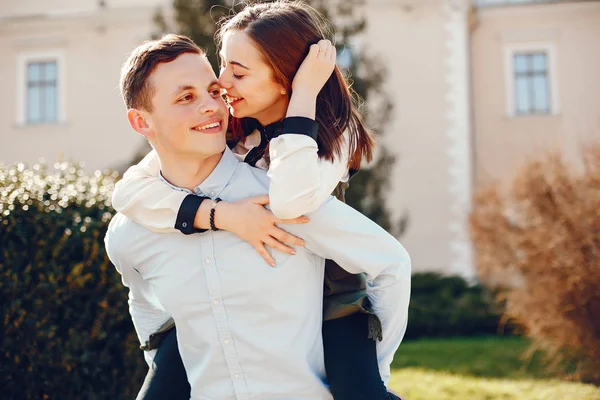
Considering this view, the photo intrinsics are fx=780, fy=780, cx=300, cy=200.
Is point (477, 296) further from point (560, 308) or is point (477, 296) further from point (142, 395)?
point (142, 395)

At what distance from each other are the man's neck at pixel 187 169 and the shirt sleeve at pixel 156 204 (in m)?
0.05

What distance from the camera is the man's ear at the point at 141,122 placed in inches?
110

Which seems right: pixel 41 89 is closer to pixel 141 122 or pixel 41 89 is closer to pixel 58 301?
pixel 58 301

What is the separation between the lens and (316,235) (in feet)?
8.50

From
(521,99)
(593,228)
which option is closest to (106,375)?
(593,228)

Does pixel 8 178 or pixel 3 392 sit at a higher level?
pixel 8 178

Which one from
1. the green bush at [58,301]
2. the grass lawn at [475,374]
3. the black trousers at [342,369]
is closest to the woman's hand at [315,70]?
the black trousers at [342,369]

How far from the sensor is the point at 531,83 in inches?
734

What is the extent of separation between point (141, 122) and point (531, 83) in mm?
17147

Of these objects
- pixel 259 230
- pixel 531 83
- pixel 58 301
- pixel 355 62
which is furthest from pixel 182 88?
pixel 531 83

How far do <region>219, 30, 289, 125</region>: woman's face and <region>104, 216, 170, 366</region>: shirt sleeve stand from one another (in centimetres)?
65

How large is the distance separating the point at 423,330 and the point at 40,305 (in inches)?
379

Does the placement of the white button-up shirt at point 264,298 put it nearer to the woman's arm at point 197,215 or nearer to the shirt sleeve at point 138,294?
the woman's arm at point 197,215

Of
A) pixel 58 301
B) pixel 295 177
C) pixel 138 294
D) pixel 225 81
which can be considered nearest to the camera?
pixel 295 177
